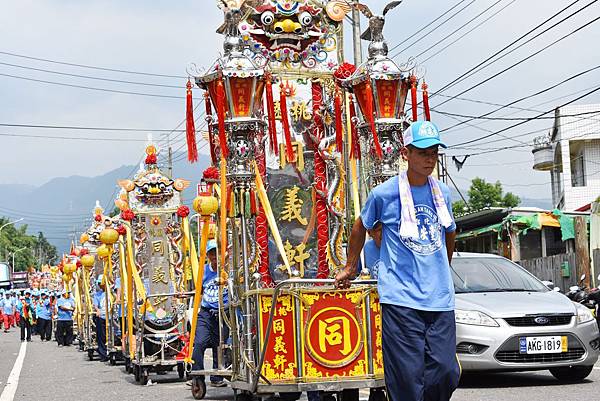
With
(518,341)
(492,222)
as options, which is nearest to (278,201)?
(518,341)

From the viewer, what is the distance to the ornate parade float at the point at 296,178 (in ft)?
26.2

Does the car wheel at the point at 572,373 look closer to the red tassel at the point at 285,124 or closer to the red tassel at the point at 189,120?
the red tassel at the point at 285,124

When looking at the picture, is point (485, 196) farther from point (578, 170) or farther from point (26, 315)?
point (26, 315)

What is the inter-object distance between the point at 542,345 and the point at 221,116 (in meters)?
4.17

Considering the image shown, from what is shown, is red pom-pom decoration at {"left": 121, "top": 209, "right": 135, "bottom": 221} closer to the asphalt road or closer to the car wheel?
the asphalt road

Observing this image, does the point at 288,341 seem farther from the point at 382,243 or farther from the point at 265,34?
the point at 265,34

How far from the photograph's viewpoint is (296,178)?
36.6ft

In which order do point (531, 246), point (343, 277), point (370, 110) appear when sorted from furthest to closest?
point (531, 246), point (370, 110), point (343, 277)

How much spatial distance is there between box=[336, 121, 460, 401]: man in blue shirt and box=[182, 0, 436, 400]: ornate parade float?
65.3 inches

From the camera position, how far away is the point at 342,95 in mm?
10852

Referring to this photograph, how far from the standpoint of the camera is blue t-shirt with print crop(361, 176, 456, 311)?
557cm

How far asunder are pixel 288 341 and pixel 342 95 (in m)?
3.69

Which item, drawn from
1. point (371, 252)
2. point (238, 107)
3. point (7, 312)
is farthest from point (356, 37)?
point (7, 312)

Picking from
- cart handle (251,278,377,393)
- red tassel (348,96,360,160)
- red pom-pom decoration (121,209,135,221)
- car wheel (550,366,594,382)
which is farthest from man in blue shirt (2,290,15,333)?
cart handle (251,278,377,393)
